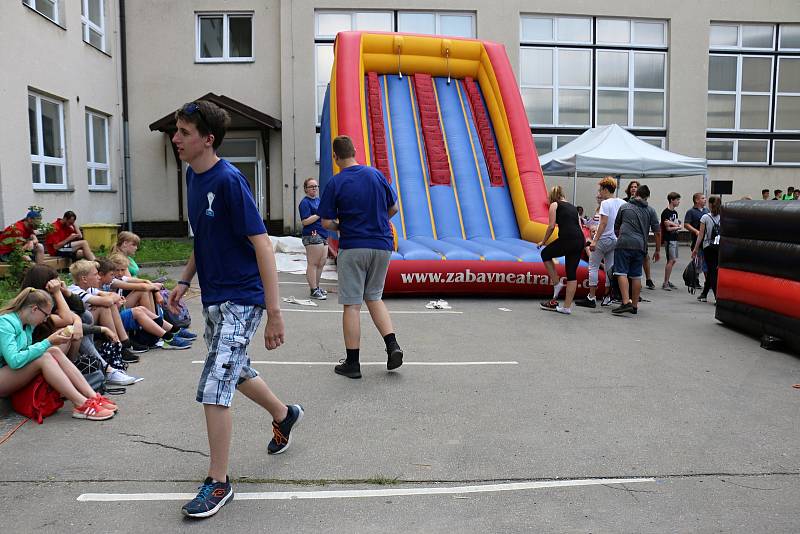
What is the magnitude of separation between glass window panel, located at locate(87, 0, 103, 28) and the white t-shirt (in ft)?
48.7

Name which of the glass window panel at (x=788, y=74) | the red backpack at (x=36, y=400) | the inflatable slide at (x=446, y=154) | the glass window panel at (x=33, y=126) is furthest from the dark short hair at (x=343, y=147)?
the glass window panel at (x=788, y=74)

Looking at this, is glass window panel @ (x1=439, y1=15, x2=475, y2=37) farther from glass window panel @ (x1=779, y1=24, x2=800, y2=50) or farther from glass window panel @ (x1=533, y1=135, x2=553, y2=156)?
glass window panel @ (x1=779, y1=24, x2=800, y2=50)

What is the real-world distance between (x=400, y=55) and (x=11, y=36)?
24.3ft

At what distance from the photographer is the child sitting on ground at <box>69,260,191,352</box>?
6.07 m

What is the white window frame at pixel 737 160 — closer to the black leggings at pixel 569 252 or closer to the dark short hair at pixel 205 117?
the black leggings at pixel 569 252

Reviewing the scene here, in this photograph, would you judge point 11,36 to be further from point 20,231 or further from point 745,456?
point 745,456

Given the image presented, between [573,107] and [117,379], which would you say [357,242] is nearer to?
[117,379]

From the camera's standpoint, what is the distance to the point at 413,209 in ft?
42.5

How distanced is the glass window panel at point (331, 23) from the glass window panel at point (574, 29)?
20.6 feet

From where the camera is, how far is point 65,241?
12750 millimetres

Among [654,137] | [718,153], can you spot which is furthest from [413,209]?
[718,153]

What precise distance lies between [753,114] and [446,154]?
13632mm

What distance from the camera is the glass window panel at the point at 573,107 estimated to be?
865 inches

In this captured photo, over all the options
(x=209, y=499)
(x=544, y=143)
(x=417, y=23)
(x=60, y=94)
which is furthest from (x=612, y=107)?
(x=209, y=499)
